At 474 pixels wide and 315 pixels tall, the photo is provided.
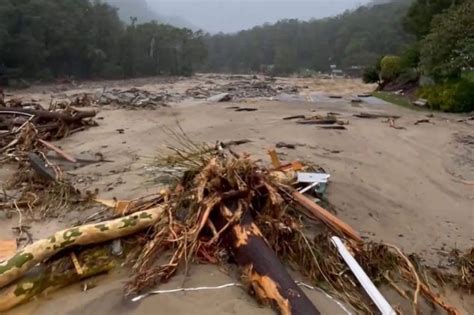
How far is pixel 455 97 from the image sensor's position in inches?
559

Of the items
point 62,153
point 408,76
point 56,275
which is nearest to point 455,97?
point 408,76

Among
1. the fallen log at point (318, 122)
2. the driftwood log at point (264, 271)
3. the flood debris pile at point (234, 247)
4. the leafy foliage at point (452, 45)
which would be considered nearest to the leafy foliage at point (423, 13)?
the leafy foliage at point (452, 45)

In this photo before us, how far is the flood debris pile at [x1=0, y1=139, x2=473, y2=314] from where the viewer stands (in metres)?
3.51

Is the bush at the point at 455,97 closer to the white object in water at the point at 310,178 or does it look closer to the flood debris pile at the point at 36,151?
the flood debris pile at the point at 36,151

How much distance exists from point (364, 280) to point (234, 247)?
939mm

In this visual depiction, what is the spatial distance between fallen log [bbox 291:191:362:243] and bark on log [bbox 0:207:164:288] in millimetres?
1242

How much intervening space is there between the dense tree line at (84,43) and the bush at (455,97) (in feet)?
92.0

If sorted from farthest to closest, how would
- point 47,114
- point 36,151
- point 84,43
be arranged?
1. point 84,43
2. point 47,114
3. point 36,151

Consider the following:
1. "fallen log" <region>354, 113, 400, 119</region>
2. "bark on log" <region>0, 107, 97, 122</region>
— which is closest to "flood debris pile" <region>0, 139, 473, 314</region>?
"bark on log" <region>0, 107, 97, 122</region>

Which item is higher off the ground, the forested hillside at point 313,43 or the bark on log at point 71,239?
the bark on log at point 71,239

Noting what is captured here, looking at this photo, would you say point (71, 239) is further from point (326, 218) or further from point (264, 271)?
point (326, 218)

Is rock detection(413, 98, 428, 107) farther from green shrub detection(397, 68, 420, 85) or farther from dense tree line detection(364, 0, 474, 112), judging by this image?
green shrub detection(397, 68, 420, 85)

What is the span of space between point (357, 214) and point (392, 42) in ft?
202

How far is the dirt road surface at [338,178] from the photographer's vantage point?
11.3ft
